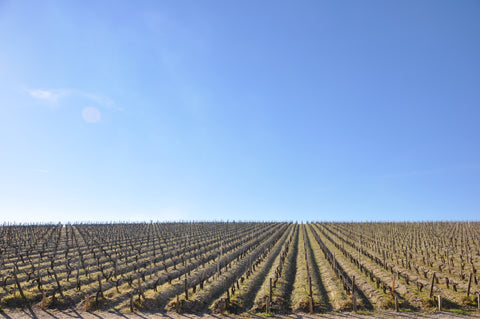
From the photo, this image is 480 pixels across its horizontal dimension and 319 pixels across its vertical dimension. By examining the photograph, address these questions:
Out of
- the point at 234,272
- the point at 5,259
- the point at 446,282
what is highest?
the point at 446,282

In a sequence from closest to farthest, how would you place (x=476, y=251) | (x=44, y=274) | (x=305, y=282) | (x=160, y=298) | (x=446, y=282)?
(x=160, y=298) → (x=446, y=282) → (x=305, y=282) → (x=44, y=274) → (x=476, y=251)

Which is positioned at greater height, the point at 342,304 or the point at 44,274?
the point at 342,304

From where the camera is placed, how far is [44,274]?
819 inches

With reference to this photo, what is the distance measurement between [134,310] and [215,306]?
155 inches

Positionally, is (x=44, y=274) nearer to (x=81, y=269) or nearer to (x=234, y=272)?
(x=81, y=269)

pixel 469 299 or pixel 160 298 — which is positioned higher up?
pixel 469 299

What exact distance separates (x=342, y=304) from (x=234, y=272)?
9.09 metres

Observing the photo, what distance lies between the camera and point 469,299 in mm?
14805

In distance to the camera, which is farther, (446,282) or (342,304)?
(446,282)

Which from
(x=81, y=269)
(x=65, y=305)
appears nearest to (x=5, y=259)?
(x=81, y=269)

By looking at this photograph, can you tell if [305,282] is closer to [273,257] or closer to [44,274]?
[273,257]

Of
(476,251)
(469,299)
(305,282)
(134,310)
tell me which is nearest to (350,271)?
(305,282)

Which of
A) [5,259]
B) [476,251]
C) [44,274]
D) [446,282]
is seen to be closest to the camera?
[446,282]

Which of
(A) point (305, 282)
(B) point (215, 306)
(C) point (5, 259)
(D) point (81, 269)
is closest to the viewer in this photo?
(B) point (215, 306)
